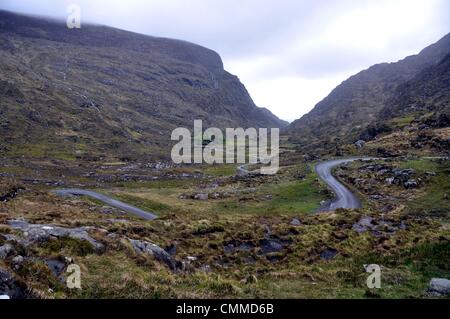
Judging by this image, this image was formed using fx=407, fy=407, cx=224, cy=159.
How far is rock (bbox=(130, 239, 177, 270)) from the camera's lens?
24.4 m

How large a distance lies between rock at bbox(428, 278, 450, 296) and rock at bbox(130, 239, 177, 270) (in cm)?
1385

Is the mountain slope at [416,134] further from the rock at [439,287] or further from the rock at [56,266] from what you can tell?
the rock at [56,266]

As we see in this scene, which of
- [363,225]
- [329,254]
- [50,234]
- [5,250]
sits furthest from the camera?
[363,225]

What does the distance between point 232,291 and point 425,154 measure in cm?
9137

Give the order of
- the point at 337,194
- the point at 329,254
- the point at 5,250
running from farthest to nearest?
the point at 337,194, the point at 329,254, the point at 5,250

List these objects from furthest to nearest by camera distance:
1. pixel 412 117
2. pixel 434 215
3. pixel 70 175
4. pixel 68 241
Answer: pixel 412 117
pixel 70 175
pixel 434 215
pixel 68 241

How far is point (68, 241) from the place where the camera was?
22.4 meters

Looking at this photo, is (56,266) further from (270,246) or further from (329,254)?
(329,254)

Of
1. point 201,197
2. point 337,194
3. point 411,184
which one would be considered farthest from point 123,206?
point 411,184

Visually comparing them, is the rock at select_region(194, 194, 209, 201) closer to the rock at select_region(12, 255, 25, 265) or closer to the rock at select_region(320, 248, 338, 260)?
the rock at select_region(320, 248, 338, 260)

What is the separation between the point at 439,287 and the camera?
18234 mm

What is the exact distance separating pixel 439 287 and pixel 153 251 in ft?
50.9
